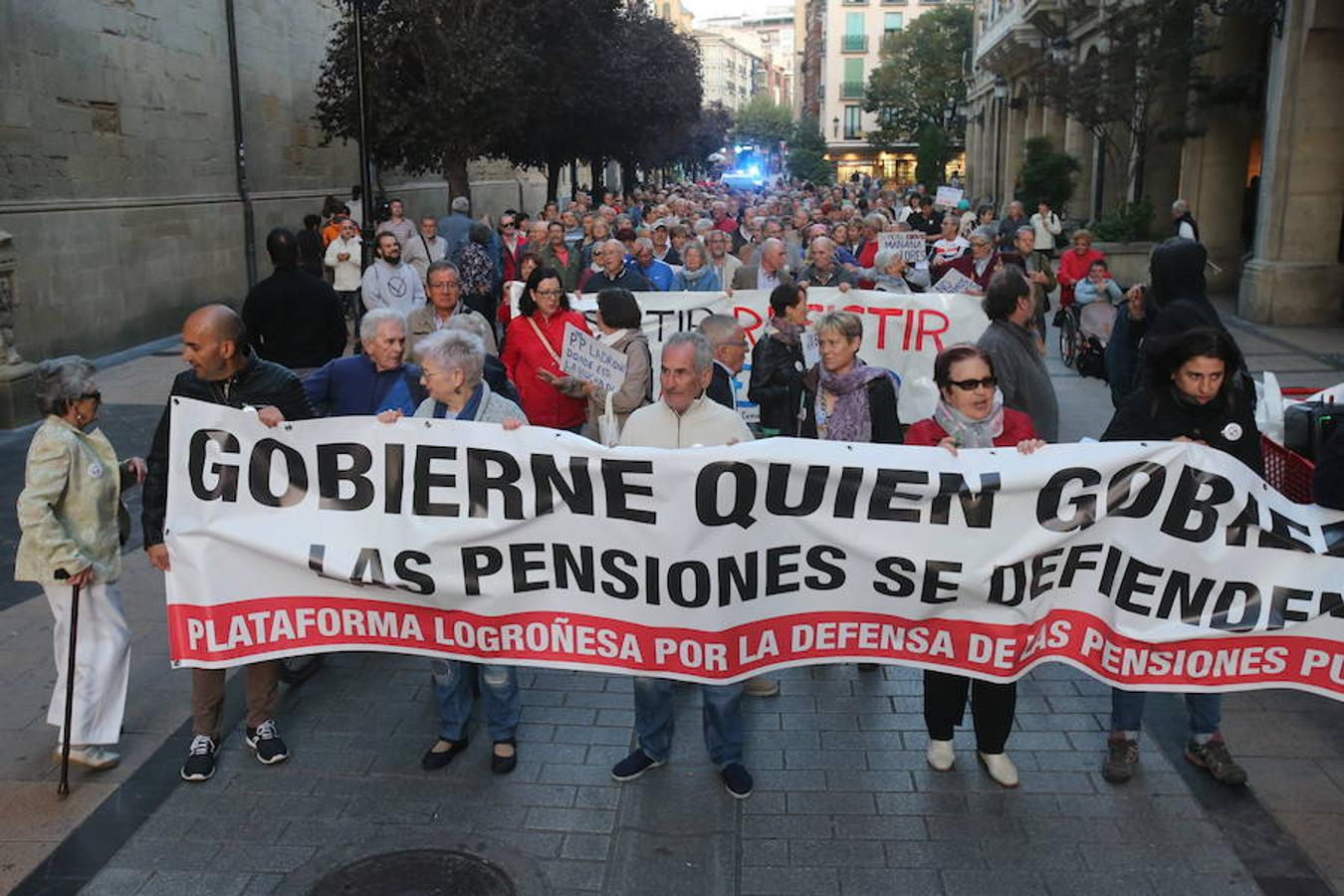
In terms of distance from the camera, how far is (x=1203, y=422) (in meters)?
4.87

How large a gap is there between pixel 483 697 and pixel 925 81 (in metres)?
64.2

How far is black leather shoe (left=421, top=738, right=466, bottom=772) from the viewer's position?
512 centimetres

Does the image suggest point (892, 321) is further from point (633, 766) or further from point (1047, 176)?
point (1047, 176)

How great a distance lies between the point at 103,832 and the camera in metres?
4.63

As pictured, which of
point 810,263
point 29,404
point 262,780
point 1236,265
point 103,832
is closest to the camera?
point 103,832

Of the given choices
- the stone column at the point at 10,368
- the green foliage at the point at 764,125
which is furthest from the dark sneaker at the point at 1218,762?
the green foliage at the point at 764,125

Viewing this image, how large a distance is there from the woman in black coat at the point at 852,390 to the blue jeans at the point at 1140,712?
146 centimetres

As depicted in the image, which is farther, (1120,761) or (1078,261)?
(1078,261)

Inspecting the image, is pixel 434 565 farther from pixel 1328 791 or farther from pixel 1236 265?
pixel 1236 265

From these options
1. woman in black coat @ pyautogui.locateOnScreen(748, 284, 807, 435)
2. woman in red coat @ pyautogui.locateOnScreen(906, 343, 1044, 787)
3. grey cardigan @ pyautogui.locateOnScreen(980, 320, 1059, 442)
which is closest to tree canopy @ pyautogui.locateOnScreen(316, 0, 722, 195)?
woman in black coat @ pyautogui.locateOnScreen(748, 284, 807, 435)

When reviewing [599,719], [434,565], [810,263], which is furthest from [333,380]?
[810,263]

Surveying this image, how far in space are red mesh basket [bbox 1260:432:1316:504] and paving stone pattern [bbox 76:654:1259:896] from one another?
135 centimetres

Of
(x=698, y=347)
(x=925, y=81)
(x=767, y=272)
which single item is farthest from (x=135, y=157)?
(x=925, y=81)

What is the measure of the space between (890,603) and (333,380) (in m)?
2.70
